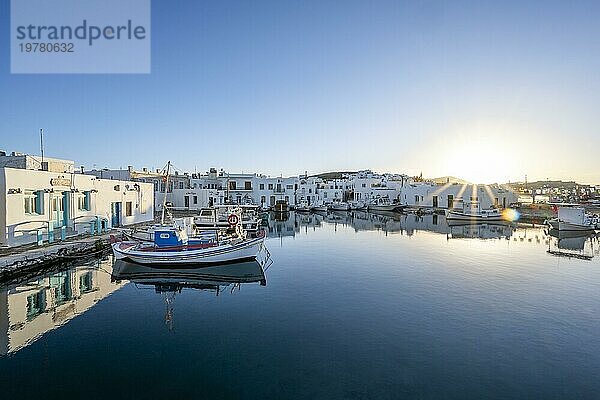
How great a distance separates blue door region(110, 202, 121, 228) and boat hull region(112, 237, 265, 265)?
9.04m

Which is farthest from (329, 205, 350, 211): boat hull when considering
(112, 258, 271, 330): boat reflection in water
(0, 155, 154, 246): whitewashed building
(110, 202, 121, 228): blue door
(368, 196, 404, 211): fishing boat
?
(112, 258, 271, 330): boat reflection in water

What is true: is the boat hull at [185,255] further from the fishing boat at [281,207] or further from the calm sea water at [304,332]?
the fishing boat at [281,207]

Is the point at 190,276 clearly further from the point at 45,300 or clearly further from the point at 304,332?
the point at 304,332

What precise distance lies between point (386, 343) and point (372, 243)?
1910 cm

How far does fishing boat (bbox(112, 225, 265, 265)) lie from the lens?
17984 mm

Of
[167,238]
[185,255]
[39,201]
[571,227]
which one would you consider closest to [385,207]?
[571,227]

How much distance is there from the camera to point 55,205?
20609 mm

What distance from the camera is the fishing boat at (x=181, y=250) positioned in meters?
18.0

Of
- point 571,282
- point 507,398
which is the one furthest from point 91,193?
point 571,282

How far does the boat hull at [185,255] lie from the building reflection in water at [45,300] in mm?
1285

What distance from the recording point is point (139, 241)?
20.7 meters

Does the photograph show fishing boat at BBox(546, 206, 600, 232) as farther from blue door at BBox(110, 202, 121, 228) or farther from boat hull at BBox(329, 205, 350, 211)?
blue door at BBox(110, 202, 121, 228)

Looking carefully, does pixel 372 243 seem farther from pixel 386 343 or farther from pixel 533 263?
pixel 386 343

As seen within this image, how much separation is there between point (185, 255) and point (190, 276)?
1.15 meters
